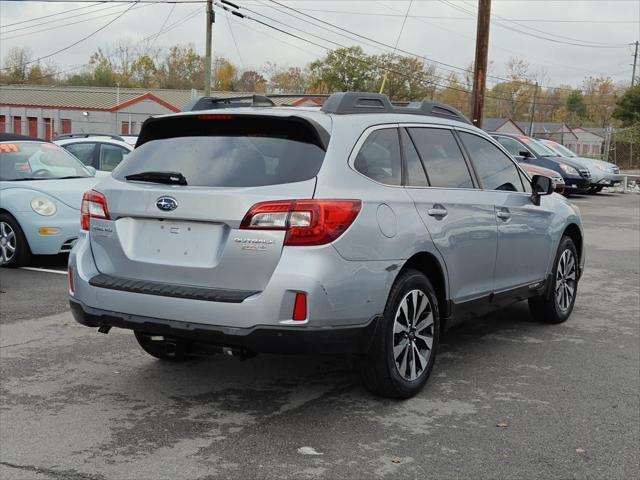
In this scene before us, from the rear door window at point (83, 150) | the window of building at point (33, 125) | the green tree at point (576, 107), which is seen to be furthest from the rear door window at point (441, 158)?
the green tree at point (576, 107)

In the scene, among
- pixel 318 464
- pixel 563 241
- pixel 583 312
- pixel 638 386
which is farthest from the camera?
pixel 583 312

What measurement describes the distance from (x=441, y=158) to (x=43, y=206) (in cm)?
570

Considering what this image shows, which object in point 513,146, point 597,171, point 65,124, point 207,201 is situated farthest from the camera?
point 65,124

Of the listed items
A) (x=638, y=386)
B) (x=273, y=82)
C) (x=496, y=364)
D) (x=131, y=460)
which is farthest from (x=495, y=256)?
(x=273, y=82)

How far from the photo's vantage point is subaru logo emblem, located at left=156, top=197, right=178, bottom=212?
4.34 meters

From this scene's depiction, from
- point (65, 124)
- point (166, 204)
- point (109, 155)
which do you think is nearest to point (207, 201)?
point (166, 204)

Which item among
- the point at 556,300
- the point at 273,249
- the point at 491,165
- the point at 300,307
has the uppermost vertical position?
the point at 491,165

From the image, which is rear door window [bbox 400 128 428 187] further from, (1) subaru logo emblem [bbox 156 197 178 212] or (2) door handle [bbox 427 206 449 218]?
(1) subaru logo emblem [bbox 156 197 178 212]

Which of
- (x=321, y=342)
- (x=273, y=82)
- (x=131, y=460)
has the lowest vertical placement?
(x=131, y=460)

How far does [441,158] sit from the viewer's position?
5.42 m

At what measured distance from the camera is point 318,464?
3.82m

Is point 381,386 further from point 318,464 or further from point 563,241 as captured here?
point 563,241

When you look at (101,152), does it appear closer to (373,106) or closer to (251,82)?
(373,106)

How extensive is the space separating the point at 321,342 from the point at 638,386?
2.41 metres
